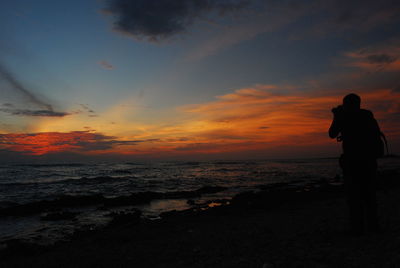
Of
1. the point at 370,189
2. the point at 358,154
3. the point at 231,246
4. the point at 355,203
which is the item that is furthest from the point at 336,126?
the point at 231,246

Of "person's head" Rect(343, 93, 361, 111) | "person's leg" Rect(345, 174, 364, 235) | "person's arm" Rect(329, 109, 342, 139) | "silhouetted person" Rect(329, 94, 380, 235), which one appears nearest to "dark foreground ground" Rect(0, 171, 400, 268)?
"person's leg" Rect(345, 174, 364, 235)

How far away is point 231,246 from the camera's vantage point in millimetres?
5777

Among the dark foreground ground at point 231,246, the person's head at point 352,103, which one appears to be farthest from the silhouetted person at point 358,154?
the dark foreground ground at point 231,246

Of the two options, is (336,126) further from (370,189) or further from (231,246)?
(231,246)

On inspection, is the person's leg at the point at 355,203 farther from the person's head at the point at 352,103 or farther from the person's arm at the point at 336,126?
the person's head at the point at 352,103

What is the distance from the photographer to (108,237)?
8.15 m

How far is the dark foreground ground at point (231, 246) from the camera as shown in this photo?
14.4 ft

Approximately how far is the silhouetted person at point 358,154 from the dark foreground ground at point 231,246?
56 centimetres

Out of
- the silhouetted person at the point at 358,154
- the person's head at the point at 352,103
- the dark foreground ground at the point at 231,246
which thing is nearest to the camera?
the dark foreground ground at the point at 231,246

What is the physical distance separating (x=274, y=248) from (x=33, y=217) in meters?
13.3

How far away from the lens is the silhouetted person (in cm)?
502

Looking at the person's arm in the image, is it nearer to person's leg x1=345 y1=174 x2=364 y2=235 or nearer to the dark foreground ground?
person's leg x1=345 y1=174 x2=364 y2=235

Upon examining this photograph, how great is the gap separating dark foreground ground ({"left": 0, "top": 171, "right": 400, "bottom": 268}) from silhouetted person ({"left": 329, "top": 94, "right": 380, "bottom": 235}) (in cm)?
56

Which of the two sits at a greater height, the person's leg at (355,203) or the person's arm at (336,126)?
the person's arm at (336,126)
